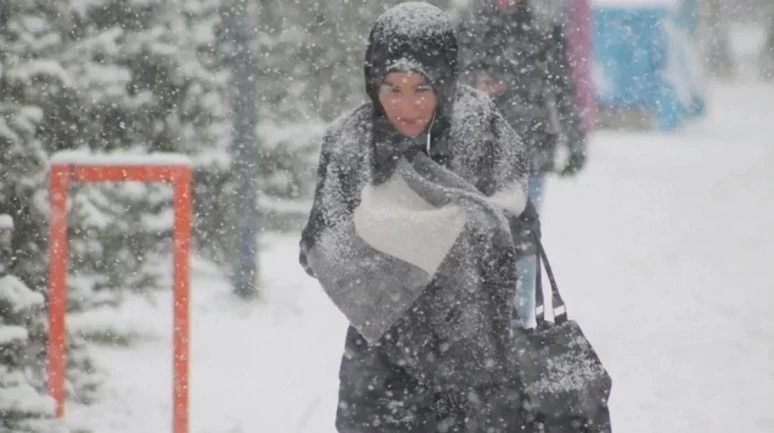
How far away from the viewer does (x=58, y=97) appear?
5.50m

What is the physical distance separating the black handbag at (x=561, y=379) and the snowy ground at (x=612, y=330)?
8.60ft

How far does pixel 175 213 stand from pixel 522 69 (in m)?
1.89

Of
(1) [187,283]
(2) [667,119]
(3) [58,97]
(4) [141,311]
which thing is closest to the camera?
(1) [187,283]

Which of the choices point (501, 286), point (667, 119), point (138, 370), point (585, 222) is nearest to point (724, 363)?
point (138, 370)

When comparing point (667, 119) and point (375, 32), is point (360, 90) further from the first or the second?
point (667, 119)

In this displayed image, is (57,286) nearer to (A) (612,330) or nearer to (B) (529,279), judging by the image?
(B) (529,279)

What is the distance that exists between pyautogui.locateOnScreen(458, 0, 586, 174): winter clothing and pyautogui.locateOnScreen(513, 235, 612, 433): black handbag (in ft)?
8.40

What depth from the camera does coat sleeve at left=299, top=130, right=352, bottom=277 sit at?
3277 millimetres

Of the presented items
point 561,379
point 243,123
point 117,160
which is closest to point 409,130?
point 561,379

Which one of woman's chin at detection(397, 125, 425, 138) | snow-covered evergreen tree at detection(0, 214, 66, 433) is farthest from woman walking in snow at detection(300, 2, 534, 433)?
snow-covered evergreen tree at detection(0, 214, 66, 433)

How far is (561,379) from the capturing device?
10.9 ft

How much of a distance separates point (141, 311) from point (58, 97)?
2514 mm

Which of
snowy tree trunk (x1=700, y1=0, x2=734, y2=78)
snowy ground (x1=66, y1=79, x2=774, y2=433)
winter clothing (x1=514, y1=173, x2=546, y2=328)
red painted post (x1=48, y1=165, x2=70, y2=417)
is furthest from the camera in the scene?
snowy tree trunk (x1=700, y1=0, x2=734, y2=78)

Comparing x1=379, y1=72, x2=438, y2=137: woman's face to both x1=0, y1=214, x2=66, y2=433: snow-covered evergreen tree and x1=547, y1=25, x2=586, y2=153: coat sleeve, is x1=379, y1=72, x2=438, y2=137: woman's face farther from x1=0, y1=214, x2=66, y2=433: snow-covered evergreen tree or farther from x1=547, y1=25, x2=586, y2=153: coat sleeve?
x1=547, y1=25, x2=586, y2=153: coat sleeve
